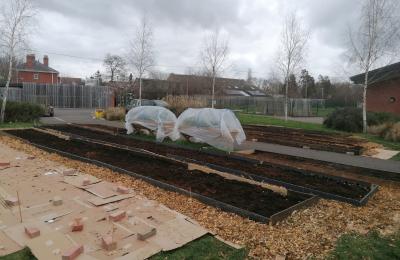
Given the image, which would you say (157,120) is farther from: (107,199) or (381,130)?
(381,130)

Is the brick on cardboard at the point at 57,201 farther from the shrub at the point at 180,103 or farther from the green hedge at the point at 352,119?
the shrub at the point at 180,103

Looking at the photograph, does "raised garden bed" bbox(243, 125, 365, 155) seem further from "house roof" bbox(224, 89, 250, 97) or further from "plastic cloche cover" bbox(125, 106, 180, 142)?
"house roof" bbox(224, 89, 250, 97)

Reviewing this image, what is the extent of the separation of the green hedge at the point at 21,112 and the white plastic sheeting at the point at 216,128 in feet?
37.6

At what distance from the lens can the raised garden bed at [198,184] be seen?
5578mm

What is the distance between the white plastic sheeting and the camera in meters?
10.7

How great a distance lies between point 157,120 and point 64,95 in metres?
26.6

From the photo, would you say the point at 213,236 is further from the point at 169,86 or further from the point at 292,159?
the point at 169,86

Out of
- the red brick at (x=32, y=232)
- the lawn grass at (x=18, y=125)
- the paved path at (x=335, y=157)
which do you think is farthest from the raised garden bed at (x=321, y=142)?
the lawn grass at (x=18, y=125)

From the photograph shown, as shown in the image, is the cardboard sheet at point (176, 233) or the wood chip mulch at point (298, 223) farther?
the wood chip mulch at point (298, 223)

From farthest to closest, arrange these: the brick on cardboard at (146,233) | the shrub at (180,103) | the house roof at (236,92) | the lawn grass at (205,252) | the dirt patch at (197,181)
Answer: the house roof at (236,92) → the shrub at (180,103) → the dirt patch at (197,181) → the brick on cardboard at (146,233) → the lawn grass at (205,252)

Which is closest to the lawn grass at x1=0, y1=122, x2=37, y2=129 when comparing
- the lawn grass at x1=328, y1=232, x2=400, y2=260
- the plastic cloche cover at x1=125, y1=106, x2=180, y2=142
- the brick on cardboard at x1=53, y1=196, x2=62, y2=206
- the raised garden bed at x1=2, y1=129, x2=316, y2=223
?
the plastic cloche cover at x1=125, y1=106, x2=180, y2=142

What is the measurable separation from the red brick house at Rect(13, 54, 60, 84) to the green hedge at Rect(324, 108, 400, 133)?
42.0 metres

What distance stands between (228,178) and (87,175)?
10.2ft

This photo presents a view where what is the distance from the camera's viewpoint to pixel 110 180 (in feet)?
23.6
